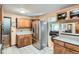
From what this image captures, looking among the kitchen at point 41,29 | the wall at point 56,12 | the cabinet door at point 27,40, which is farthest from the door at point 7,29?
the wall at point 56,12

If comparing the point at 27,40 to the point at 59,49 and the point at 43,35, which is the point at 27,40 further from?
the point at 59,49

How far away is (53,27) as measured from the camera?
14.1 feet

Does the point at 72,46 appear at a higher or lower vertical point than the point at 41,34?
lower

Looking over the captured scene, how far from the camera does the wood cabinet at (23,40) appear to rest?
180 inches

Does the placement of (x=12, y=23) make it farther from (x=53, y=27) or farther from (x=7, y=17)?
(x=53, y=27)

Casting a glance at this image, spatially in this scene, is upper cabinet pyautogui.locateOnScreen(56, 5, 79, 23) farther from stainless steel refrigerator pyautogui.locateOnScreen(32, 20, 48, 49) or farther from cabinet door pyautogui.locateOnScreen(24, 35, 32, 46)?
cabinet door pyautogui.locateOnScreen(24, 35, 32, 46)

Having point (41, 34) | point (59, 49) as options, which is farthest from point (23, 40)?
point (59, 49)

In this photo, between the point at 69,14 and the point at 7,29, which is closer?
the point at 69,14

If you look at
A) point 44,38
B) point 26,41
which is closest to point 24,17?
point 26,41

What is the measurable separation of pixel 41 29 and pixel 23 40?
1.18m

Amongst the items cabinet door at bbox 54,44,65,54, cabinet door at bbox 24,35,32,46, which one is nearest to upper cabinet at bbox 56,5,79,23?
cabinet door at bbox 54,44,65,54

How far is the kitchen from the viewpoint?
3064 millimetres

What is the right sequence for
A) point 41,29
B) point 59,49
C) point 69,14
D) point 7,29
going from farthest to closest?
point 7,29, point 41,29, point 69,14, point 59,49

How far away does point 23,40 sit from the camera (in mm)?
4707
